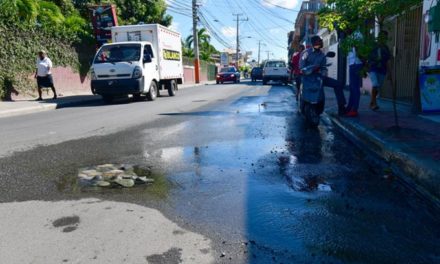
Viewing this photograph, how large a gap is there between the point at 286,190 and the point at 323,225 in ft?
3.15

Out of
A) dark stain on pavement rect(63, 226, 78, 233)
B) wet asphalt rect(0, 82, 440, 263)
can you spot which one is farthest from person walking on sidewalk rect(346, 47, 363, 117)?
dark stain on pavement rect(63, 226, 78, 233)

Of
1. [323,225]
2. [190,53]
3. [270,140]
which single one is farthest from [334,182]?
[190,53]

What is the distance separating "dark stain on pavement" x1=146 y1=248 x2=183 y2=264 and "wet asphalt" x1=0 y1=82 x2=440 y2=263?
28 centimetres

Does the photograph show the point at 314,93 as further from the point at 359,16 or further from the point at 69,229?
the point at 69,229

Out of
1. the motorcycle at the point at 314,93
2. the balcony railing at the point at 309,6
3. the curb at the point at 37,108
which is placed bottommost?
the curb at the point at 37,108

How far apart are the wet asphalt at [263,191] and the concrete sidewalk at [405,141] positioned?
180 millimetres

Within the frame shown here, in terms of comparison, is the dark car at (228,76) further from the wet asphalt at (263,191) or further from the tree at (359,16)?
the tree at (359,16)

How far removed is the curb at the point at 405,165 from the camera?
4.10 metres

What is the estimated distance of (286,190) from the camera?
13.9ft

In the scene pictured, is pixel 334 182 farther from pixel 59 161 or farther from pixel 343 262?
pixel 59 161

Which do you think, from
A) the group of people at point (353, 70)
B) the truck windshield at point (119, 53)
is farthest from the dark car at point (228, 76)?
the group of people at point (353, 70)

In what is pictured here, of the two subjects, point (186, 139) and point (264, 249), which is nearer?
point (264, 249)

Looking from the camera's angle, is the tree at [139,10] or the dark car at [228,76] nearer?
the tree at [139,10]

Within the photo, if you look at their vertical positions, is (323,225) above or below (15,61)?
below
